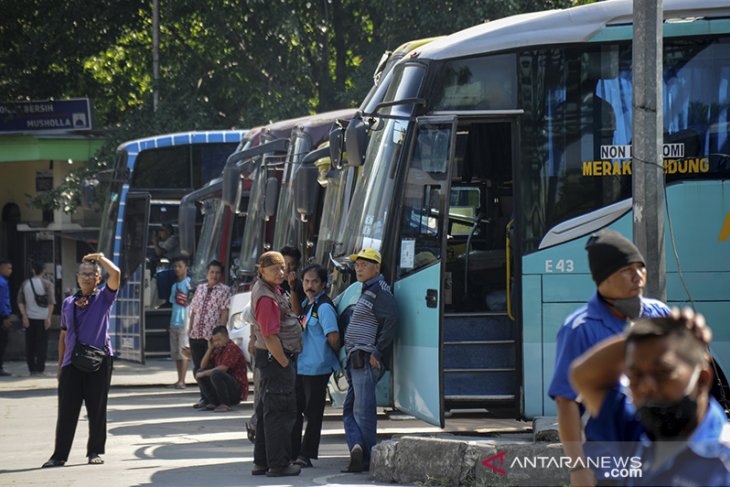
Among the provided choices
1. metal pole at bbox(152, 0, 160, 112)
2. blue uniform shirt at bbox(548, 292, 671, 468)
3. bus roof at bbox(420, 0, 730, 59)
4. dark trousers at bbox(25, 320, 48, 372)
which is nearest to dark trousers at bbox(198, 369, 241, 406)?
bus roof at bbox(420, 0, 730, 59)

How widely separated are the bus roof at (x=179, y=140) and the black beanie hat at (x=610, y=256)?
677 inches

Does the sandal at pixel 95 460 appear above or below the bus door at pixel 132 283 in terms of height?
below

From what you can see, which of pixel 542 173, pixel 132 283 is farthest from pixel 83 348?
pixel 132 283

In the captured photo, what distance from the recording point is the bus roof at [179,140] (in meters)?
22.4

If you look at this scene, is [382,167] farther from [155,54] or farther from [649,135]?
[155,54]

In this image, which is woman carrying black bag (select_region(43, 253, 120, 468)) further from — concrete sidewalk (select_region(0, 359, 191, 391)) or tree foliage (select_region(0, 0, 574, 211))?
tree foliage (select_region(0, 0, 574, 211))

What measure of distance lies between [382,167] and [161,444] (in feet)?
11.6

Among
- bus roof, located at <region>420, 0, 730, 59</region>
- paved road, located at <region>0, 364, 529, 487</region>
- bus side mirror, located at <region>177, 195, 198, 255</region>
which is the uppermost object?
bus roof, located at <region>420, 0, 730, 59</region>

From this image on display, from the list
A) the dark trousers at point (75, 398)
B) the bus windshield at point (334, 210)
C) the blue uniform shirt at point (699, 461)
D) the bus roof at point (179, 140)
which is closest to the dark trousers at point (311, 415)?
the dark trousers at point (75, 398)

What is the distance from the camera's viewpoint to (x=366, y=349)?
33.9ft

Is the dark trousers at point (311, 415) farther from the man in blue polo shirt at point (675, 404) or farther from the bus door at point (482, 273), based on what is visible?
the man in blue polo shirt at point (675, 404)

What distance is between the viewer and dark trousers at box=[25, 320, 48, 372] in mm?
21281

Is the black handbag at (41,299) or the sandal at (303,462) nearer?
the sandal at (303,462)

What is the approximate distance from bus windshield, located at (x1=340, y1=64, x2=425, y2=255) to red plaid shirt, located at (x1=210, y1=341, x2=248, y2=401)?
11.9ft
